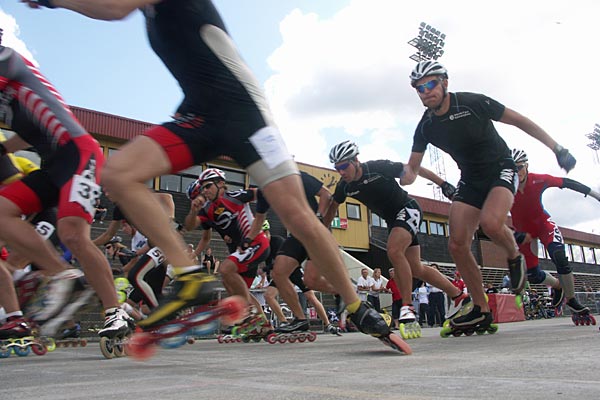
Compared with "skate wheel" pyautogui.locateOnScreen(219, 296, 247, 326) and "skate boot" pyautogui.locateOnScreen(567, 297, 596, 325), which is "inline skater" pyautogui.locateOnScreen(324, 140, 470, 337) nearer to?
"skate boot" pyautogui.locateOnScreen(567, 297, 596, 325)

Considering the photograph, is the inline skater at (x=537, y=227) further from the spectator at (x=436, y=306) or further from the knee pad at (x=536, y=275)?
the spectator at (x=436, y=306)

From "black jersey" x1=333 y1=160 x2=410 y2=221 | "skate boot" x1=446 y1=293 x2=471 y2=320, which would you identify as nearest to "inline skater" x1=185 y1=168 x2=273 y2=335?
"black jersey" x1=333 y1=160 x2=410 y2=221

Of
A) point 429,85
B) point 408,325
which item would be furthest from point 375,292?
point 429,85

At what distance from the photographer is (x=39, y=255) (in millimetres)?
3855

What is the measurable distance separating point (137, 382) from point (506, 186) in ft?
13.3

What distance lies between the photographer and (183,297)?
2336 millimetres

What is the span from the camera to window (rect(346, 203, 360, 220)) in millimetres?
34294

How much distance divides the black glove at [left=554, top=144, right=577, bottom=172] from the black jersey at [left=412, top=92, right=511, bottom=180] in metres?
0.57

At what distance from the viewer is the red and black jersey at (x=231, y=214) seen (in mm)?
6957

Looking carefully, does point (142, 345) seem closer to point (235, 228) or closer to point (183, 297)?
point (183, 297)

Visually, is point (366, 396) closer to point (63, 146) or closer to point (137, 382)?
point (137, 382)

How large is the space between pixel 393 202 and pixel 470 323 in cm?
173

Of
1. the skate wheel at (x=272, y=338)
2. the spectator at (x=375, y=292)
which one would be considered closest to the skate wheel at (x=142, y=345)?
the skate wheel at (x=272, y=338)

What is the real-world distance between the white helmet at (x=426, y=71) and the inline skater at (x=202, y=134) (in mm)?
3018
